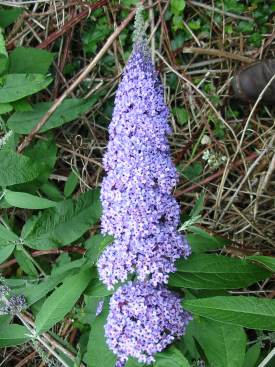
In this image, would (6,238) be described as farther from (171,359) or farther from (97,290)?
(171,359)

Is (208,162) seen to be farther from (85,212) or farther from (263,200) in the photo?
(85,212)

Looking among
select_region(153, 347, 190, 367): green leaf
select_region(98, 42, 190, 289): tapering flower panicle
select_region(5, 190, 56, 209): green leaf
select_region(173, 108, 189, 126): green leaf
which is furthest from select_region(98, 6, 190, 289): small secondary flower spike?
select_region(173, 108, 189, 126): green leaf

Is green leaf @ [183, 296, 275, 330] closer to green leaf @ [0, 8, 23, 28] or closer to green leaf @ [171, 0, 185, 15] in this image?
green leaf @ [171, 0, 185, 15]

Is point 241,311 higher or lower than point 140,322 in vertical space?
higher

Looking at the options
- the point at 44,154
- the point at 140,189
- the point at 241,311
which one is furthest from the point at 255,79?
the point at 241,311

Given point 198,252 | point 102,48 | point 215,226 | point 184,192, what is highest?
point 102,48

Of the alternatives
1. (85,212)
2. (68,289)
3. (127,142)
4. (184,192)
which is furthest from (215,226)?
(68,289)
